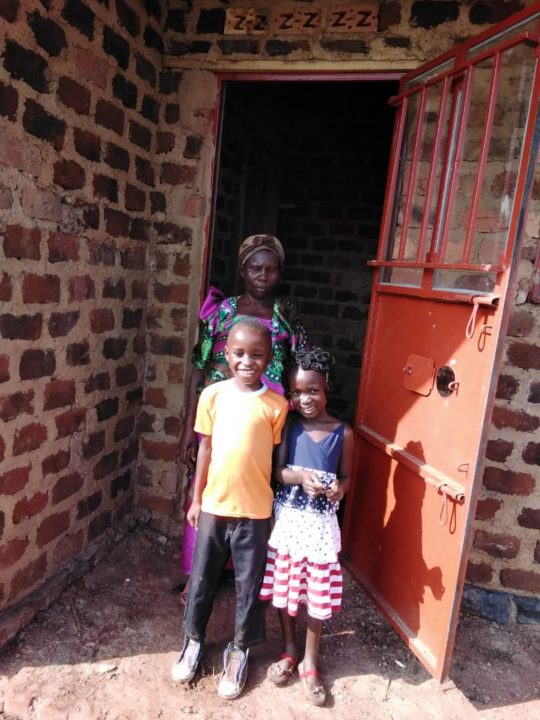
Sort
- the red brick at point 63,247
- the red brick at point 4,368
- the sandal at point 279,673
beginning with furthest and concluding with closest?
the red brick at point 63,247
the sandal at point 279,673
the red brick at point 4,368

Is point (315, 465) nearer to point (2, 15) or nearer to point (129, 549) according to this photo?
point (129, 549)

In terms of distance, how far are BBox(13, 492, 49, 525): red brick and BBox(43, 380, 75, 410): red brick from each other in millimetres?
401

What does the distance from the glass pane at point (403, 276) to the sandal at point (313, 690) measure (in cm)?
174

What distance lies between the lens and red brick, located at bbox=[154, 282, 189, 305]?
309 cm

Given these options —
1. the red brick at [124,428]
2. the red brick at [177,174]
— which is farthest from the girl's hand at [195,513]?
the red brick at [177,174]

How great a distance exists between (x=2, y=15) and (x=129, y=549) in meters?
2.60

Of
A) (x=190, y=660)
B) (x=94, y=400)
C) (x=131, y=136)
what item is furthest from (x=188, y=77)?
(x=190, y=660)

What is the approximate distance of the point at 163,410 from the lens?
323 cm

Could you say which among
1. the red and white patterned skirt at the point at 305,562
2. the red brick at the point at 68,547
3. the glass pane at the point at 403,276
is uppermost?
the glass pane at the point at 403,276

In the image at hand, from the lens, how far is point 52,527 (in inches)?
102

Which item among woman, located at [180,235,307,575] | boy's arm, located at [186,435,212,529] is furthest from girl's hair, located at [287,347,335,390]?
boy's arm, located at [186,435,212,529]

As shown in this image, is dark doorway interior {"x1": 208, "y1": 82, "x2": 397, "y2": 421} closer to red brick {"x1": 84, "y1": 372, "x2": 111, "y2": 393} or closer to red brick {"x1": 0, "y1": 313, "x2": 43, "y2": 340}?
red brick {"x1": 84, "y1": 372, "x2": 111, "y2": 393}

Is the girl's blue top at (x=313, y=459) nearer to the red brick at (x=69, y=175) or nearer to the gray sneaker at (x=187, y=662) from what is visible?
the gray sneaker at (x=187, y=662)

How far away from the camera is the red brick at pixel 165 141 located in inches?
119
